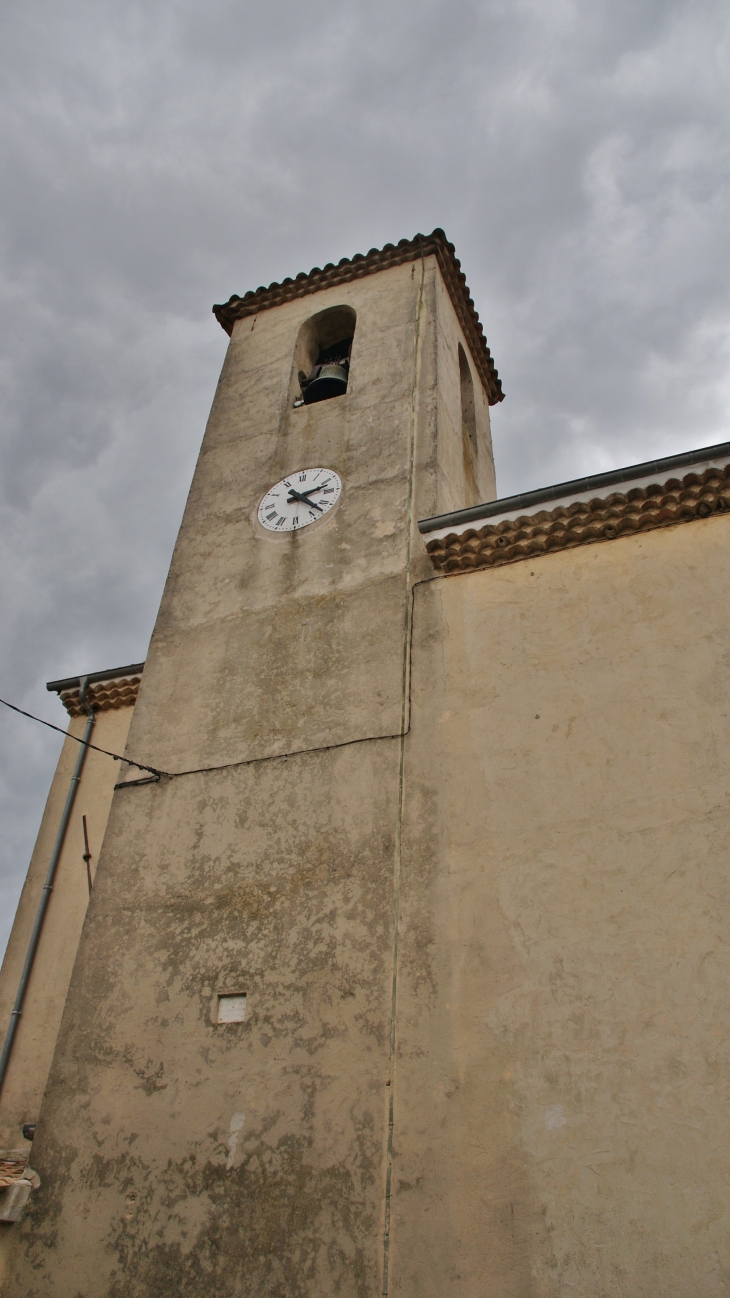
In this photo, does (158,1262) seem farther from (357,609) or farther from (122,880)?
(357,609)

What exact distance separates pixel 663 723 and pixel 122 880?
454 cm

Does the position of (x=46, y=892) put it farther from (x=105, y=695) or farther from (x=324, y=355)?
(x=324, y=355)

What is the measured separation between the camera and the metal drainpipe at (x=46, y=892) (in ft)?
27.3

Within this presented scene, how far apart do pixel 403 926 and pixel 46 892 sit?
14.5 feet

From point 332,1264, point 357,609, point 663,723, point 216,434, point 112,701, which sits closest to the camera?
point 332,1264

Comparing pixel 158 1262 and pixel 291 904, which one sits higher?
pixel 291 904

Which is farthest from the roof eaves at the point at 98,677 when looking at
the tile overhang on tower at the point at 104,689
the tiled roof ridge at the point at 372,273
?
the tiled roof ridge at the point at 372,273

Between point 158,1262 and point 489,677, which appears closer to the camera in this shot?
point 158,1262

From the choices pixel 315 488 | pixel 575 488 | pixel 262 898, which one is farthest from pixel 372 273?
pixel 262 898

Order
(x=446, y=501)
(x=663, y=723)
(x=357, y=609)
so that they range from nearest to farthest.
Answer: (x=663, y=723)
(x=357, y=609)
(x=446, y=501)

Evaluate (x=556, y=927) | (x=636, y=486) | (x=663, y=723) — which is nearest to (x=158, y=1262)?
(x=556, y=927)

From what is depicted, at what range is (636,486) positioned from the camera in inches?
297

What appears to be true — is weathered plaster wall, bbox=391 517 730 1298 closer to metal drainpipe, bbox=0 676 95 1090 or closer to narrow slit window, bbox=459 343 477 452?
metal drainpipe, bbox=0 676 95 1090

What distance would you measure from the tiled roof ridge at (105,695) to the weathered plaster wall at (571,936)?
3.98 metres
